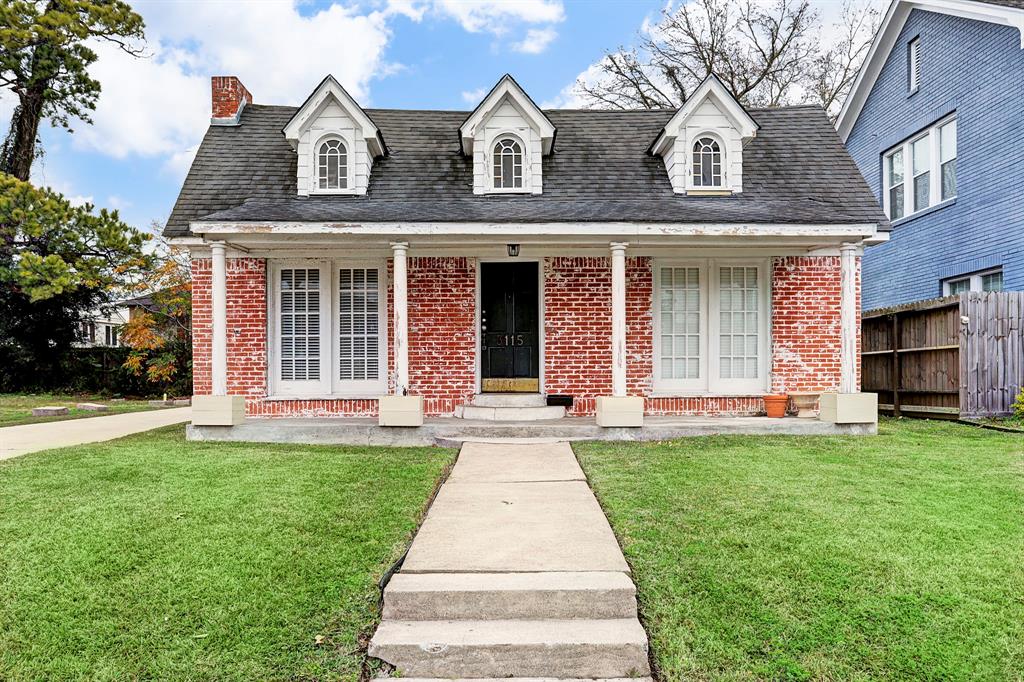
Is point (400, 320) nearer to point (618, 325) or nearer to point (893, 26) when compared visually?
point (618, 325)

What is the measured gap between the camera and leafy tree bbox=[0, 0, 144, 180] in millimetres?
19359

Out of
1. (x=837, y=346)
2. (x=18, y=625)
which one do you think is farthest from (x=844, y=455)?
(x=18, y=625)

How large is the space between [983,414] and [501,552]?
30.4ft

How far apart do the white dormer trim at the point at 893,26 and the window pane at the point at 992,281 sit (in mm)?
4055

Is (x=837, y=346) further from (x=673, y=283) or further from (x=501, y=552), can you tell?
(x=501, y=552)

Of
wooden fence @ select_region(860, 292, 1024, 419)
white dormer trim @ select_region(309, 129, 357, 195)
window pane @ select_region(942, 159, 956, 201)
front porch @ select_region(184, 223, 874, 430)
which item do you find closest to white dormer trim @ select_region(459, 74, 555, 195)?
front porch @ select_region(184, 223, 874, 430)

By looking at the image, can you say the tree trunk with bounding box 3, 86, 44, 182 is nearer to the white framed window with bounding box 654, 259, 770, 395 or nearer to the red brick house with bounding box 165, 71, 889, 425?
the red brick house with bounding box 165, 71, 889, 425

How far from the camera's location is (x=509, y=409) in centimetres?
955

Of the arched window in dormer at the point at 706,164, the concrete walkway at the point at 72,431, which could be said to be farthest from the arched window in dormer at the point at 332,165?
the arched window in dormer at the point at 706,164

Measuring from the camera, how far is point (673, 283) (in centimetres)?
1016

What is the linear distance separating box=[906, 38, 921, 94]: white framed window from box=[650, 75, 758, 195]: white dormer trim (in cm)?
689

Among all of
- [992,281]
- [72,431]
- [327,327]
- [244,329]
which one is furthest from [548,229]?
[992,281]

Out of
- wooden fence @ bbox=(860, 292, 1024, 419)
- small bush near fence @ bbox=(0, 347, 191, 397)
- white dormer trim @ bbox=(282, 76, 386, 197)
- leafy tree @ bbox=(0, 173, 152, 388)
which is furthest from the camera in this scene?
small bush near fence @ bbox=(0, 347, 191, 397)

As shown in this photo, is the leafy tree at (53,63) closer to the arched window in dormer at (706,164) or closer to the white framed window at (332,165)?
the white framed window at (332,165)
